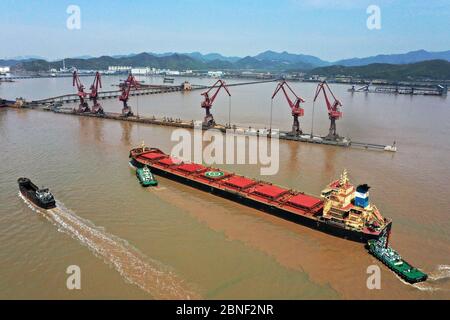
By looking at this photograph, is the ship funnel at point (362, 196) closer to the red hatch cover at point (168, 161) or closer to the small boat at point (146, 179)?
the small boat at point (146, 179)

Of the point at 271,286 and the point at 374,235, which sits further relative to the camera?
the point at 374,235

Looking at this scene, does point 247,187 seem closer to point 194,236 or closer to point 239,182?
point 239,182

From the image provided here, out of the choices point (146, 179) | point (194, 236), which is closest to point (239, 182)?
point (194, 236)

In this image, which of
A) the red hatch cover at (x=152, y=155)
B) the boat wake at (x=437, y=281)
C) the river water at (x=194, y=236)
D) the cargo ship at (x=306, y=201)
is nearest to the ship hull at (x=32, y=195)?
the river water at (x=194, y=236)

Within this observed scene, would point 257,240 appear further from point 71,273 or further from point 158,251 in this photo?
point 71,273

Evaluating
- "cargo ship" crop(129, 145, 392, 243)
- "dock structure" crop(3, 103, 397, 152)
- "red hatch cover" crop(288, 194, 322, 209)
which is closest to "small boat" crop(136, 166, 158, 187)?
"cargo ship" crop(129, 145, 392, 243)

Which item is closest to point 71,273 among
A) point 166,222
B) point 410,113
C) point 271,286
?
point 166,222
